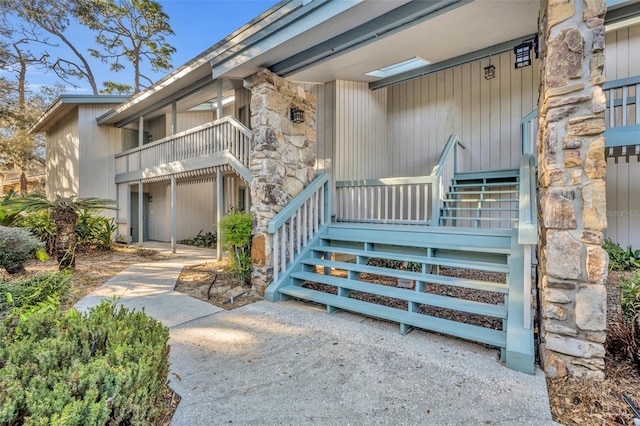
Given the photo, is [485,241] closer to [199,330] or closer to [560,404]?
[560,404]

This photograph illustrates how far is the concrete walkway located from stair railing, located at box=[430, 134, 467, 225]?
2264 millimetres

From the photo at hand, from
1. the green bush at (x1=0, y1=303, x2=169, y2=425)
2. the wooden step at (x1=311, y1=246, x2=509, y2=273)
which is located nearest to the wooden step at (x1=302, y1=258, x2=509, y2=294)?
the wooden step at (x1=311, y1=246, x2=509, y2=273)

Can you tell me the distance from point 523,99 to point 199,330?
23.4 ft

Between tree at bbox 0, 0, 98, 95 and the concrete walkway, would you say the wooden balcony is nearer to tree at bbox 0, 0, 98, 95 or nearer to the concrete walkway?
the concrete walkway

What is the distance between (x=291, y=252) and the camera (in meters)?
4.67

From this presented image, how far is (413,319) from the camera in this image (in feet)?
10.5

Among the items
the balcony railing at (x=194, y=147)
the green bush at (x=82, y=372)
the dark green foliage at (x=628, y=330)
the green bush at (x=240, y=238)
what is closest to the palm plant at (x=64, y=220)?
the green bush at (x=240, y=238)

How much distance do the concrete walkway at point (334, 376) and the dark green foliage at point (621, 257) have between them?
4.36m

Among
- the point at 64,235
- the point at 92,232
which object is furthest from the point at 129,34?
the point at 64,235

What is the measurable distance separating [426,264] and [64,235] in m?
6.23

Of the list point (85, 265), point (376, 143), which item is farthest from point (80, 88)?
point (376, 143)

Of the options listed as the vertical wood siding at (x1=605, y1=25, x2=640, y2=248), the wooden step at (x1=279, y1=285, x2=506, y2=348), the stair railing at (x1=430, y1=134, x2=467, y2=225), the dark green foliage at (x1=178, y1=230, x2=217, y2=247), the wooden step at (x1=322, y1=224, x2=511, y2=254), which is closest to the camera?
the wooden step at (x1=279, y1=285, x2=506, y2=348)

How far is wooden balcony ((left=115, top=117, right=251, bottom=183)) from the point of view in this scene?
6.69m

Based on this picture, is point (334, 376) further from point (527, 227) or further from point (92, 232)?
point (92, 232)
